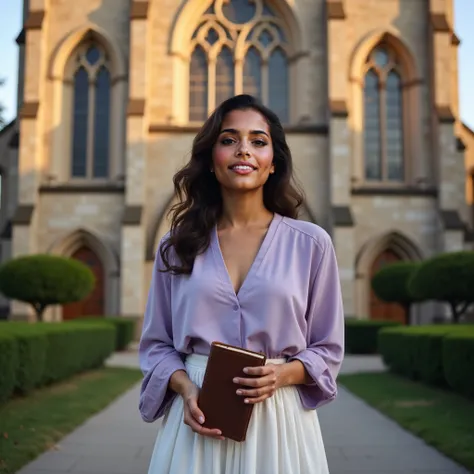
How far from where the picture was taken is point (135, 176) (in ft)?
68.9

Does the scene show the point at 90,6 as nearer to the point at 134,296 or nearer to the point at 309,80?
the point at 309,80

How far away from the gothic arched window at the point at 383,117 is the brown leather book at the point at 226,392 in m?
21.2

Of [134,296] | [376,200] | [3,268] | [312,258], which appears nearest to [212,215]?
[312,258]

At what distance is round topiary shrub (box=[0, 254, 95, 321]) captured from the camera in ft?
51.3

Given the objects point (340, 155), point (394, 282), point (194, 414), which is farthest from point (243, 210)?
point (340, 155)

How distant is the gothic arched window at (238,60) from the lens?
22.4 meters

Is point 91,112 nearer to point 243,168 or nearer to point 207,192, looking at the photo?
point 207,192

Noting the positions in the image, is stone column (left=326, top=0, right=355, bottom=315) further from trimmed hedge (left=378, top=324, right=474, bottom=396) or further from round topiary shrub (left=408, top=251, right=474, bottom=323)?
trimmed hedge (left=378, top=324, right=474, bottom=396)

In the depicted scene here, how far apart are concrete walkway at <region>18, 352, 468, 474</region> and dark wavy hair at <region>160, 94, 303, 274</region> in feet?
11.4

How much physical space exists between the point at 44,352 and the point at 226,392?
793 centimetres

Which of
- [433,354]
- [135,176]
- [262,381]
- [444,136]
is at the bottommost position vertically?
[433,354]

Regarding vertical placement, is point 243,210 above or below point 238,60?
below

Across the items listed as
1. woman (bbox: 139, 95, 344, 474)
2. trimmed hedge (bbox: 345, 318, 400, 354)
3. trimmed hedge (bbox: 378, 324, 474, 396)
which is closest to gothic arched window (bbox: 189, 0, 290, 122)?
trimmed hedge (bbox: 345, 318, 400, 354)

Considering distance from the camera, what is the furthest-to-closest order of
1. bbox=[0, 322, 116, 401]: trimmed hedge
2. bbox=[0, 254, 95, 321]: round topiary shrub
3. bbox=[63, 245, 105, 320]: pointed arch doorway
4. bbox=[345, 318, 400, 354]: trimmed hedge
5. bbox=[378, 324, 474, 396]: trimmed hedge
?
1. bbox=[63, 245, 105, 320]: pointed arch doorway
2. bbox=[345, 318, 400, 354]: trimmed hedge
3. bbox=[0, 254, 95, 321]: round topiary shrub
4. bbox=[378, 324, 474, 396]: trimmed hedge
5. bbox=[0, 322, 116, 401]: trimmed hedge
